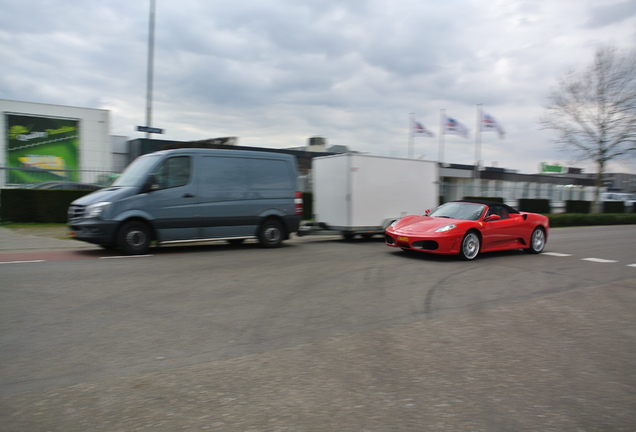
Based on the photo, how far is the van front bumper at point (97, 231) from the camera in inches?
372

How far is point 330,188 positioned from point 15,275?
27.8 feet

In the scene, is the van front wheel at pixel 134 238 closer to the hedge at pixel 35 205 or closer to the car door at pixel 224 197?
the car door at pixel 224 197

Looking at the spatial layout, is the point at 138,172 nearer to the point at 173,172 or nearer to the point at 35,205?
the point at 173,172

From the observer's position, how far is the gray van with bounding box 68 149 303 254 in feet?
31.9

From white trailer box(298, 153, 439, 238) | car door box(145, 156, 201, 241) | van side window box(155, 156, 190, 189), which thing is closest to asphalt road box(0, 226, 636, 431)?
car door box(145, 156, 201, 241)

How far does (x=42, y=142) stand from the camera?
34750 mm

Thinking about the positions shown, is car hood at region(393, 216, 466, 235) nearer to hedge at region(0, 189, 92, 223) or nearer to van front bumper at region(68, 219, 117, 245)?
van front bumper at region(68, 219, 117, 245)

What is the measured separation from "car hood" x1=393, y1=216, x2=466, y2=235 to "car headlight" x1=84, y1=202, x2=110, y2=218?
612 cm

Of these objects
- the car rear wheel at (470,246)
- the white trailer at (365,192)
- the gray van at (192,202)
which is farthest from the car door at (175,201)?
the car rear wheel at (470,246)

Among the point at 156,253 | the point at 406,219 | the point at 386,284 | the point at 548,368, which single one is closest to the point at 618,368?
the point at 548,368

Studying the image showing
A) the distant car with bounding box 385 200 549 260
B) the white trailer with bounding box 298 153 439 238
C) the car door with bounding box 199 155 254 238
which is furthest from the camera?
the white trailer with bounding box 298 153 439 238

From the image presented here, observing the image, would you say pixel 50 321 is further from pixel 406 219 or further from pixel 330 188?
pixel 330 188

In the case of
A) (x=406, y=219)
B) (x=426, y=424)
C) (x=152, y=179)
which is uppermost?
(x=152, y=179)

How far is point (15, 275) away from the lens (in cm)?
727
